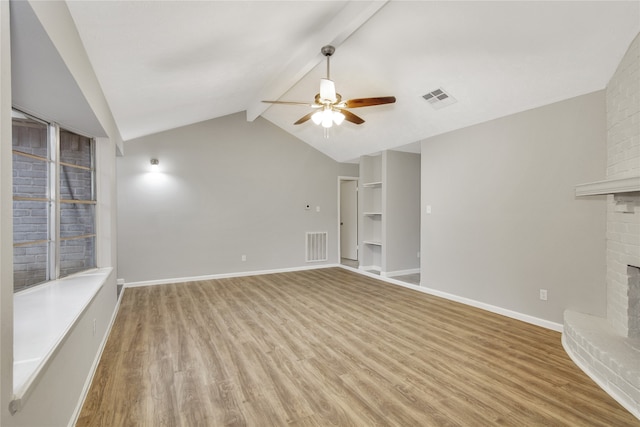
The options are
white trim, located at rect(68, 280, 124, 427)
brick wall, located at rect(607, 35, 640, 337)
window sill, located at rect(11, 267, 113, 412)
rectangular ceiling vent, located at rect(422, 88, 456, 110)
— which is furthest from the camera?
rectangular ceiling vent, located at rect(422, 88, 456, 110)

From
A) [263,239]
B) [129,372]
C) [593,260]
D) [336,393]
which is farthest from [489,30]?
[263,239]

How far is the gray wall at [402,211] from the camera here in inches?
223

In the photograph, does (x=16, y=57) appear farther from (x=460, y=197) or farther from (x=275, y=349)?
(x=460, y=197)

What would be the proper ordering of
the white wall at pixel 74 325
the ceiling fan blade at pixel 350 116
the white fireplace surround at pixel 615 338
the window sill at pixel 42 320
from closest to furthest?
the white wall at pixel 74 325
the window sill at pixel 42 320
the white fireplace surround at pixel 615 338
the ceiling fan blade at pixel 350 116

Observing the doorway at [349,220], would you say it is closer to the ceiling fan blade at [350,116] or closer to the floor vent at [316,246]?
the floor vent at [316,246]

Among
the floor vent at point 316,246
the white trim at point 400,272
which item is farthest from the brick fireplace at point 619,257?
the floor vent at point 316,246

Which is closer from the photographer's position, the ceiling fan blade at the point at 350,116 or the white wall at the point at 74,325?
the white wall at the point at 74,325

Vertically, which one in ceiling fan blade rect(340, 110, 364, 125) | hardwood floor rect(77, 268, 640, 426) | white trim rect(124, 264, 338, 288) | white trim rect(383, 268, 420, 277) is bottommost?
hardwood floor rect(77, 268, 640, 426)

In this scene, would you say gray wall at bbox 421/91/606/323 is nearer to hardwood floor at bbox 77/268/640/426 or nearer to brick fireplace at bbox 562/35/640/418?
brick fireplace at bbox 562/35/640/418

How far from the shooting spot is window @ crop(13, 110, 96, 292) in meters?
2.27

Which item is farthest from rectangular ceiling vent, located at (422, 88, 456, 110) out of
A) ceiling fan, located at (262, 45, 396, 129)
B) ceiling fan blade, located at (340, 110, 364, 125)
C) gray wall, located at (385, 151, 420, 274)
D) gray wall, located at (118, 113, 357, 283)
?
gray wall, located at (118, 113, 357, 283)

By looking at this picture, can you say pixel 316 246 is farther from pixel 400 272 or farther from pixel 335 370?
pixel 335 370

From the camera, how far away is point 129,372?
244 cm

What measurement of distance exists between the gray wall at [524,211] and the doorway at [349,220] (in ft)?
9.99
